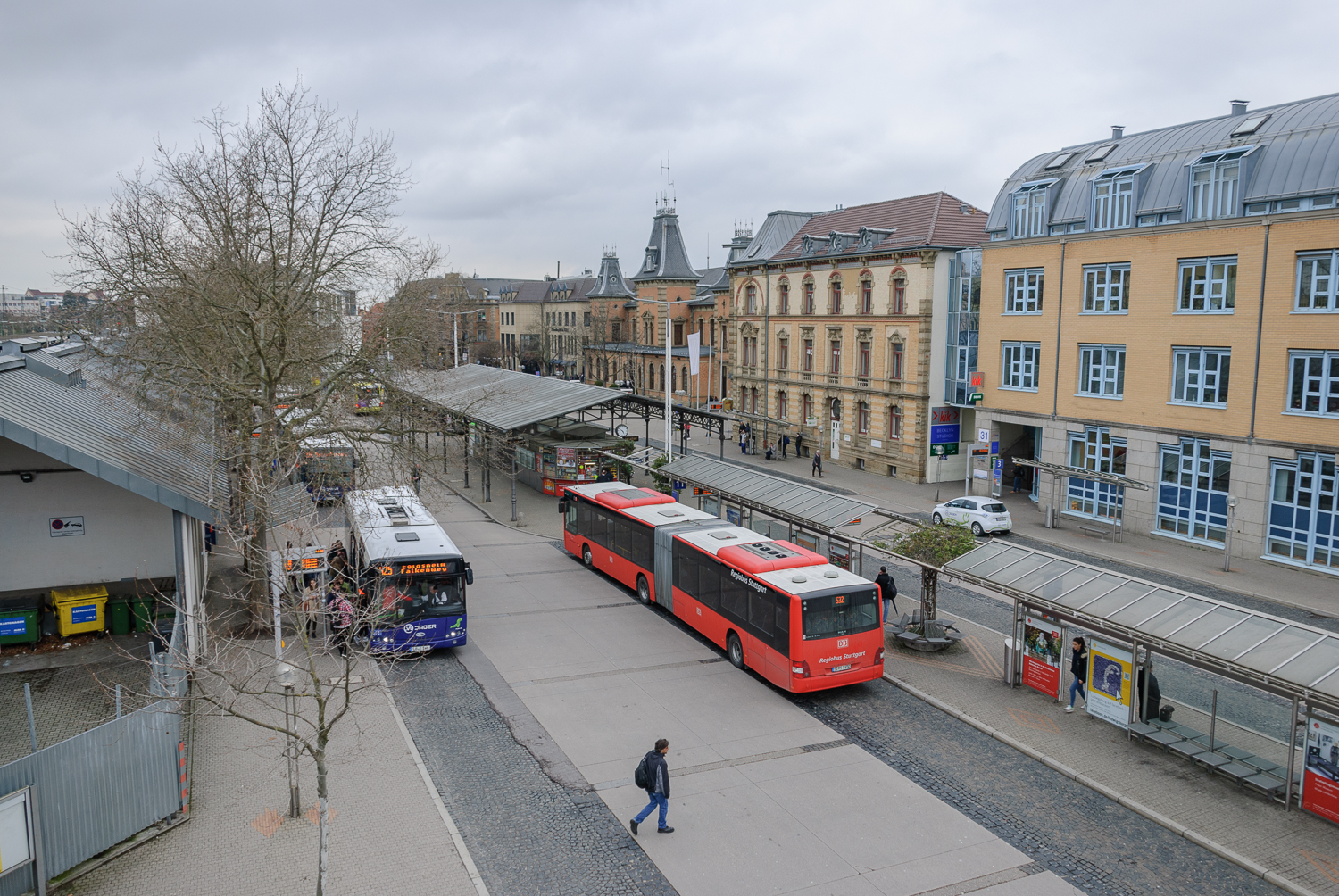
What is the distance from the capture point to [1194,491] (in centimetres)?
2919

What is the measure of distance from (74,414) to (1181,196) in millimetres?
31916

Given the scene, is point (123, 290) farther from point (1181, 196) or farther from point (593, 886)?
point (1181, 196)

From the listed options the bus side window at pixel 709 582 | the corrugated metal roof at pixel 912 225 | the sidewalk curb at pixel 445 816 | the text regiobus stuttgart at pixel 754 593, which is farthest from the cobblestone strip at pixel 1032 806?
the corrugated metal roof at pixel 912 225

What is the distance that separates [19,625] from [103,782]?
8.81m

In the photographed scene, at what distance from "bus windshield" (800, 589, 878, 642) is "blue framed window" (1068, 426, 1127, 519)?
1848 centimetres

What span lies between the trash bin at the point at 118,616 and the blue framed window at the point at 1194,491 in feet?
97.7

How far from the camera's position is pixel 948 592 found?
23.5 m

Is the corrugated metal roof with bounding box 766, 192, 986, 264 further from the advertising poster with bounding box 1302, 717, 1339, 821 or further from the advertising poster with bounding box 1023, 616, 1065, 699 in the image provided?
the advertising poster with bounding box 1302, 717, 1339, 821

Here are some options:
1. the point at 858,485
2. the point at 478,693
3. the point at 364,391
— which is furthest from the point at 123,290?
the point at 858,485

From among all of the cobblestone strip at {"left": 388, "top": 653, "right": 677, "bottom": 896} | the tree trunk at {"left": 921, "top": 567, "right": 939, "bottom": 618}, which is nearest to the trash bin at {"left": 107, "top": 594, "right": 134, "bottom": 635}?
the cobblestone strip at {"left": 388, "top": 653, "right": 677, "bottom": 896}

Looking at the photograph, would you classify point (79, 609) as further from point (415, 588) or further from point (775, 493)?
point (775, 493)

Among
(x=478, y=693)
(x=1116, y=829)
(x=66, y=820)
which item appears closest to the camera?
(x=66, y=820)

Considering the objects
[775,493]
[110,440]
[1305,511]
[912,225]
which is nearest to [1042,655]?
[775,493]

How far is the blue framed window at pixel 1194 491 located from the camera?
28.5 m
